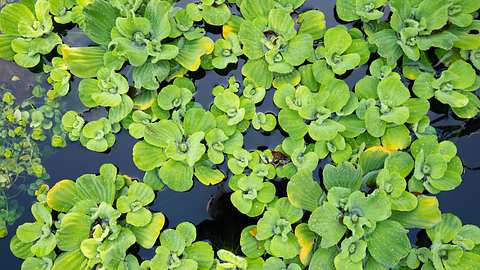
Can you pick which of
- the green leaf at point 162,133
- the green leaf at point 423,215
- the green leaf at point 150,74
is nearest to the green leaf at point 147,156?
the green leaf at point 162,133

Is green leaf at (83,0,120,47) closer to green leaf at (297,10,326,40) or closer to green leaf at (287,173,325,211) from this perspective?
green leaf at (297,10,326,40)

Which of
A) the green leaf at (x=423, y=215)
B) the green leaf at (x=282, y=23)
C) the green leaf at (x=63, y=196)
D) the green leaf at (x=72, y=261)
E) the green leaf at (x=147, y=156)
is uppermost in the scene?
the green leaf at (x=282, y=23)

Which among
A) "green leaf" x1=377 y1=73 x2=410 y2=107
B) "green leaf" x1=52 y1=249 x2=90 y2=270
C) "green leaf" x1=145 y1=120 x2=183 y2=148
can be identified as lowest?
"green leaf" x1=52 y1=249 x2=90 y2=270

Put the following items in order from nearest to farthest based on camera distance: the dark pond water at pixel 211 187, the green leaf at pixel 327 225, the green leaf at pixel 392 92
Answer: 1. the green leaf at pixel 327 225
2. the green leaf at pixel 392 92
3. the dark pond water at pixel 211 187

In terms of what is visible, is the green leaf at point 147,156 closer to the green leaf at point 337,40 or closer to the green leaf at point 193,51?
the green leaf at point 193,51

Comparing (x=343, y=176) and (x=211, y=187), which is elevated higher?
(x=343, y=176)

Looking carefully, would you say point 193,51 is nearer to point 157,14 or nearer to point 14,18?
point 157,14

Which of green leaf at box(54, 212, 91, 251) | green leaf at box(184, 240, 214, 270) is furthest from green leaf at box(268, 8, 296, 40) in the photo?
green leaf at box(54, 212, 91, 251)

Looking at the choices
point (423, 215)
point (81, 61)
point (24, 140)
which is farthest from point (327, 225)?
point (24, 140)
